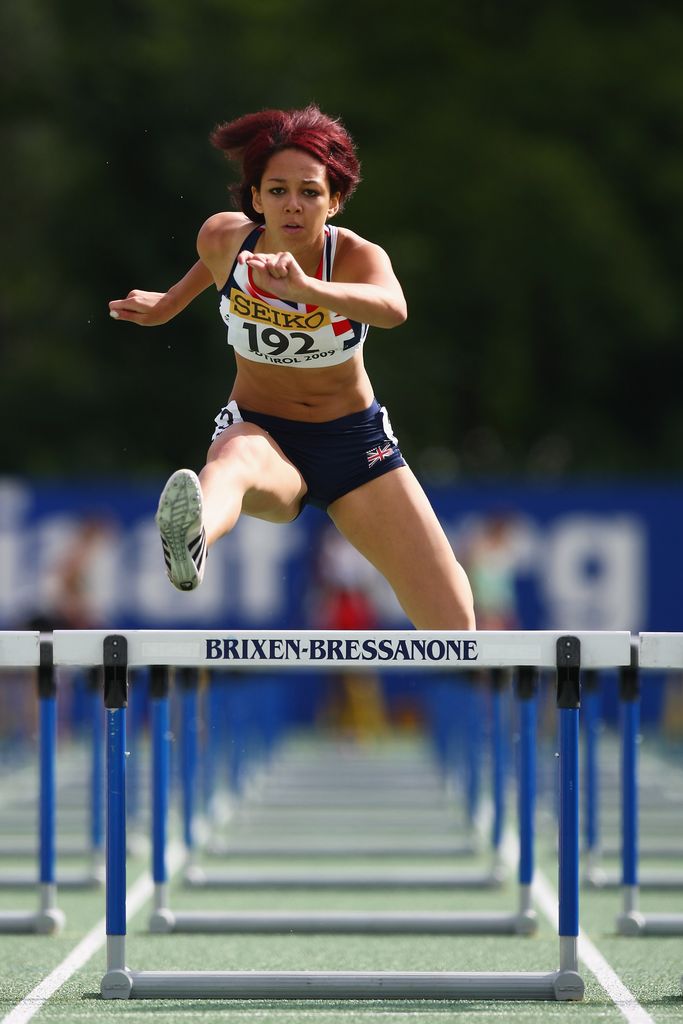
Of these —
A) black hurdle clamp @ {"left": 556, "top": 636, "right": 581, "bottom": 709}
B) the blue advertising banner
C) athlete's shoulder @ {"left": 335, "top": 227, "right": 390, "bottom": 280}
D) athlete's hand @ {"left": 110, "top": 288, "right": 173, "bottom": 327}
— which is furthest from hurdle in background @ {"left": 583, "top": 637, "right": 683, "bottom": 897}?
the blue advertising banner

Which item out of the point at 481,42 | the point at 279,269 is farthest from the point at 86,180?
the point at 279,269

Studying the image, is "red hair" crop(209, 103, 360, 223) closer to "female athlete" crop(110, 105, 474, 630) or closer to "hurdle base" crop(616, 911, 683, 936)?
"female athlete" crop(110, 105, 474, 630)

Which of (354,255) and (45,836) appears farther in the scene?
(45,836)

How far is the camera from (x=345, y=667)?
5934 millimetres

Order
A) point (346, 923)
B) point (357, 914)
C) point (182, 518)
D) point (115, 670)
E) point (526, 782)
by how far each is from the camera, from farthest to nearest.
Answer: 1. point (357, 914)
2. point (346, 923)
3. point (526, 782)
4. point (115, 670)
5. point (182, 518)

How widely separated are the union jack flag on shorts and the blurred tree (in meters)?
20.9

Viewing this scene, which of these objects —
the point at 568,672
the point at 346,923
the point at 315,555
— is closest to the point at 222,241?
the point at 568,672

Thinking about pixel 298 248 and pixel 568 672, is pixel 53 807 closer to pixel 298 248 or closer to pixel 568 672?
pixel 568 672

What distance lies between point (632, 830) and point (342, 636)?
7.24 ft

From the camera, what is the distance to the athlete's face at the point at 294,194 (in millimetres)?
6043

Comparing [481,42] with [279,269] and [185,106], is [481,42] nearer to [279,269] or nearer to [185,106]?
[185,106]

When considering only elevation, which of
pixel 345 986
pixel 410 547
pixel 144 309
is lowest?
pixel 345 986

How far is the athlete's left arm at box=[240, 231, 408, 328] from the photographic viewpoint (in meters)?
5.55

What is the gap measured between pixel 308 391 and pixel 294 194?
658mm
